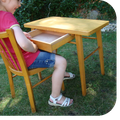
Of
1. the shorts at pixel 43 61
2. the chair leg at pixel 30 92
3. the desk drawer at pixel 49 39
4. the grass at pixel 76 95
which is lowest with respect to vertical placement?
the grass at pixel 76 95

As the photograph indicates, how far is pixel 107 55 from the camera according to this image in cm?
254

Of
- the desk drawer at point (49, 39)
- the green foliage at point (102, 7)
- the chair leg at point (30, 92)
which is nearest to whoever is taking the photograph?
the desk drawer at point (49, 39)

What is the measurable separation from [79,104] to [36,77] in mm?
881

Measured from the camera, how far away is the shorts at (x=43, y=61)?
1.28 meters

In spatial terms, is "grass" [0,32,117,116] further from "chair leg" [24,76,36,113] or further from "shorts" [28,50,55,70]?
"shorts" [28,50,55,70]

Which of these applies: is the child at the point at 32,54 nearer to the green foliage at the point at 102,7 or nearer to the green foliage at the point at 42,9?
→ the green foliage at the point at 42,9

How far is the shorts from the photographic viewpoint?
50.2 inches

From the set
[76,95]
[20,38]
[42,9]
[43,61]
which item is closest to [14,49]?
[20,38]

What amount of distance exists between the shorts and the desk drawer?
8 centimetres

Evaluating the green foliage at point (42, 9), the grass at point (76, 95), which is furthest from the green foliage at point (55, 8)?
the grass at point (76, 95)

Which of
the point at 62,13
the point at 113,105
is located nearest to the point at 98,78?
the point at 113,105

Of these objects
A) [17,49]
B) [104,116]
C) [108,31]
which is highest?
[17,49]

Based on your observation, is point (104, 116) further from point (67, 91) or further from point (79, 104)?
point (67, 91)

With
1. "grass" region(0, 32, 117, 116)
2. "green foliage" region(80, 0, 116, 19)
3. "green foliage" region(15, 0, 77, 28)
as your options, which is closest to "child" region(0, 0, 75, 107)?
"grass" region(0, 32, 117, 116)
